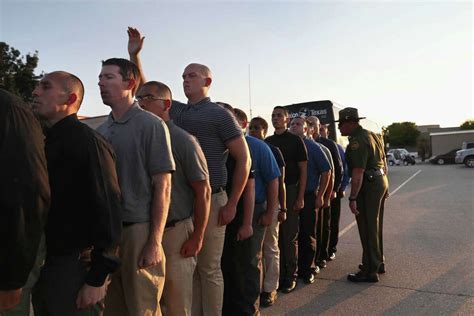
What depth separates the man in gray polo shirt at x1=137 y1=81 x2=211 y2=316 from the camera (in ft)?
8.59

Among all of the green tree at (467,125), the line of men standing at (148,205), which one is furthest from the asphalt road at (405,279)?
the green tree at (467,125)

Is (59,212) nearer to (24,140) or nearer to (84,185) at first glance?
(84,185)

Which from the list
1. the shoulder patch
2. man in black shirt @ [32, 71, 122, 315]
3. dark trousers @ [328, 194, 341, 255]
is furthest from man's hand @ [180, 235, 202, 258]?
dark trousers @ [328, 194, 341, 255]

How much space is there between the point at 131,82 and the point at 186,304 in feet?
4.84

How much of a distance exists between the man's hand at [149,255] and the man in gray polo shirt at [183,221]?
1.17ft

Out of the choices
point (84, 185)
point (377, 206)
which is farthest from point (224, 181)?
point (377, 206)

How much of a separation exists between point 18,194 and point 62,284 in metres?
0.60

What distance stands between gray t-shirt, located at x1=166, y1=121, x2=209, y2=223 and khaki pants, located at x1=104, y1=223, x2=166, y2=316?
35 centimetres

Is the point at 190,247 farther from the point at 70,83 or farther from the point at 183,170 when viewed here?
the point at 70,83

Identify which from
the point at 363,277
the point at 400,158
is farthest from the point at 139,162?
the point at 400,158

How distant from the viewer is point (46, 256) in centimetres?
190

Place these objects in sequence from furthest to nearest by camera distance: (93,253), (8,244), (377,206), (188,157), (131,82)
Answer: (377,206) → (188,157) → (131,82) → (93,253) → (8,244)

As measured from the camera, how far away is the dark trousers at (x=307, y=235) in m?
4.98

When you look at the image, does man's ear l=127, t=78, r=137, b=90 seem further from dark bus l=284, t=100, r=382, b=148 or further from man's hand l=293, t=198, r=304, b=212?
dark bus l=284, t=100, r=382, b=148
